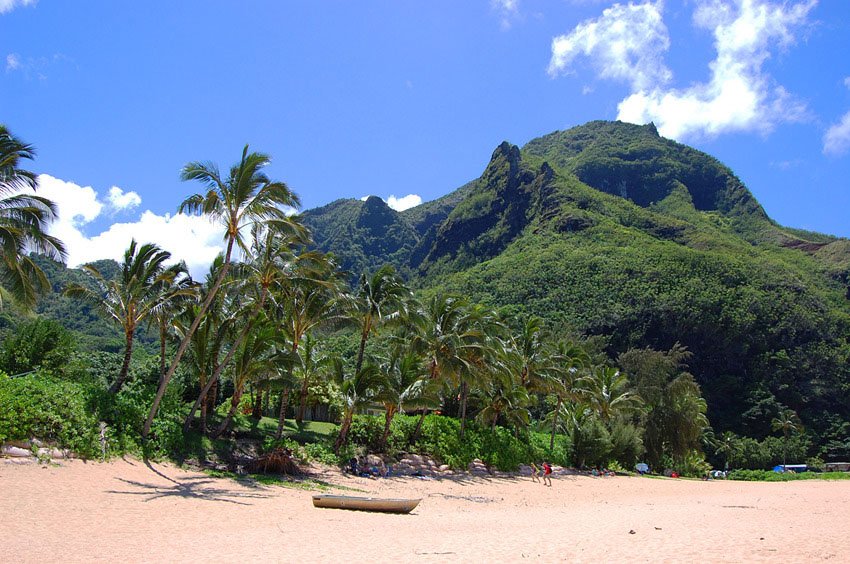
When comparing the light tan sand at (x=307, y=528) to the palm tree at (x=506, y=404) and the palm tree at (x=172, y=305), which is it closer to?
the palm tree at (x=172, y=305)

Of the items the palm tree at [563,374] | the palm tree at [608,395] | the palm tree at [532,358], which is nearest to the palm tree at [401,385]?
the palm tree at [532,358]

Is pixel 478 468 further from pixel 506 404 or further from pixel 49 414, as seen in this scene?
pixel 49 414

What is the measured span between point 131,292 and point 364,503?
37.2 ft

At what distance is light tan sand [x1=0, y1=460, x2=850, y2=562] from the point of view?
826 centimetres

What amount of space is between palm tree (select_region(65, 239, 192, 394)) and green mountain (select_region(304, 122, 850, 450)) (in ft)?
200

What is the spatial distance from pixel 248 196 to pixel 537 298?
3006 inches

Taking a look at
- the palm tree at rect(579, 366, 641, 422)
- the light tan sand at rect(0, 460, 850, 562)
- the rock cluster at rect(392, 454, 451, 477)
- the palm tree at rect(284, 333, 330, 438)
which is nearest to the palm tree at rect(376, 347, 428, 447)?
the rock cluster at rect(392, 454, 451, 477)

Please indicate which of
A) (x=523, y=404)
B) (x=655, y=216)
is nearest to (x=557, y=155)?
(x=655, y=216)

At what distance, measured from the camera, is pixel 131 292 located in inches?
750

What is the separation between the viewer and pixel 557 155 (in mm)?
184375

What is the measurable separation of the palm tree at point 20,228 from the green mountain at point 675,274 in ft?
212

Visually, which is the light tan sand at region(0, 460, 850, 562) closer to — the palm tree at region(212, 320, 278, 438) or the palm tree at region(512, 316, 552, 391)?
the palm tree at region(212, 320, 278, 438)

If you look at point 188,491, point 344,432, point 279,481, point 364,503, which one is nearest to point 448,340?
point 344,432

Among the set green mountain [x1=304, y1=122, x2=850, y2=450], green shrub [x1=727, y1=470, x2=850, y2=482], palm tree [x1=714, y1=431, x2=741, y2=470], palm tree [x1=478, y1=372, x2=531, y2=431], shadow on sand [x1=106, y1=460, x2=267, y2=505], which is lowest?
green shrub [x1=727, y1=470, x2=850, y2=482]
